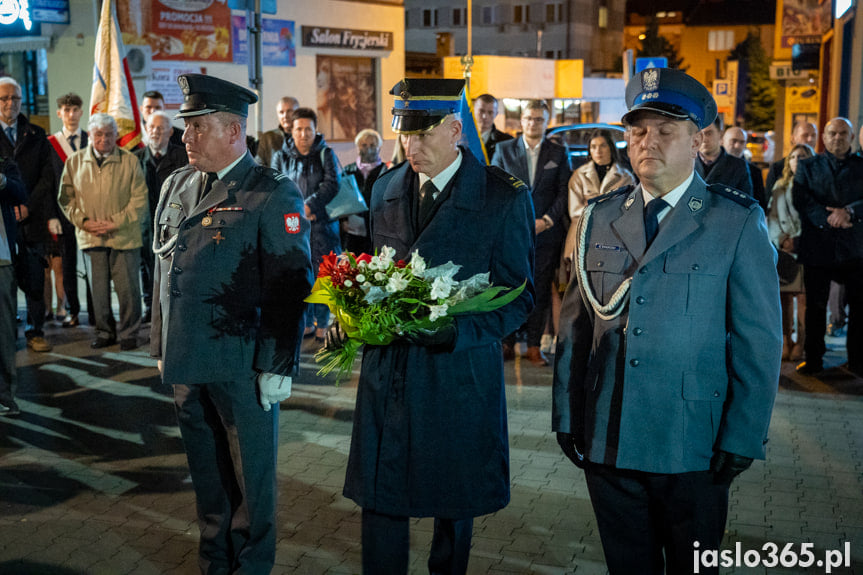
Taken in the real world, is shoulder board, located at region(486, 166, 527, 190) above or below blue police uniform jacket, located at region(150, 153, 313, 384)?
above

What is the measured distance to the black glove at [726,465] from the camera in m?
3.26

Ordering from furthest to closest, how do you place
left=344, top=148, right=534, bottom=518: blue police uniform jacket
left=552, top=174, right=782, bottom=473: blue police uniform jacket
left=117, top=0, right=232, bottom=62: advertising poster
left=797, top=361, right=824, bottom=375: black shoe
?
1. left=117, top=0, right=232, bottom=62: advertising poster
2. left=797, top=361, right=824, bottom=375: black shoe
3. left=344, top=148, right=534, bottom=518: blue police uniform jacket
4. left=552, top=174, right=782, bottom=473: blue police uniform jacket

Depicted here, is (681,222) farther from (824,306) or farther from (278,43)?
(278,43)

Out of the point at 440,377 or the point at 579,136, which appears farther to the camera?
the point at 579,136

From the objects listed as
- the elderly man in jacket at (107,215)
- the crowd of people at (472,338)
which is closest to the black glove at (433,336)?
the crowd of people at (472,338)

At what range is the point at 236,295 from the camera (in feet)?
13.9

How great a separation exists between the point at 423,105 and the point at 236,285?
47.5 inches

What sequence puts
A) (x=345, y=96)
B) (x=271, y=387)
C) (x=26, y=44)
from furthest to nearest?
(x=345, y=96)
(x=26, y=44)
(x=271, y=387)

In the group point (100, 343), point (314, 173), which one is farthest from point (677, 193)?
point (100, 343)

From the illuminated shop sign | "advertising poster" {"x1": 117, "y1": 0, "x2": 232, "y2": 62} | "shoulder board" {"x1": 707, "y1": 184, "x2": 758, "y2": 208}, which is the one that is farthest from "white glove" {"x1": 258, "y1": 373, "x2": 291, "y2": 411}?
"advertising poster" {"x1": 117, "y1": 0, "x2": 232, "y2": 62}

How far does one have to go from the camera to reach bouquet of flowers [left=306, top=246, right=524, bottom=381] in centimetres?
342

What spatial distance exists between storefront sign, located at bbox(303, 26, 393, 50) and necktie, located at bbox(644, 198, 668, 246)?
21142 mm

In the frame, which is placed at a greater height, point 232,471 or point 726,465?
point 726,465

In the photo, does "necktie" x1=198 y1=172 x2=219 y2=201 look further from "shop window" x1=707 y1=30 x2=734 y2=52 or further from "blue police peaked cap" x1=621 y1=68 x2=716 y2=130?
"shop window" x1=707 y1=30 x2=734 y2=52
